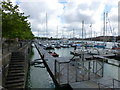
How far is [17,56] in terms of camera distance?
41.1 ft

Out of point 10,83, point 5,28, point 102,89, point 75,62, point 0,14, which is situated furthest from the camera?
point 75,62

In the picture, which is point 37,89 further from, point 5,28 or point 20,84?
point 5,28

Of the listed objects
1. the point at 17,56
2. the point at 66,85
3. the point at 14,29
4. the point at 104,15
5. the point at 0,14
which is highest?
the point at 104,15

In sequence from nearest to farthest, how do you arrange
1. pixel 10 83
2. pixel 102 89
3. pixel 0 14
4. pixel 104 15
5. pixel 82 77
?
1. pixel 102 89
2. pixel 10 83
3. pixel 82 77
4. pixel 0 14
5. pixel 104 15

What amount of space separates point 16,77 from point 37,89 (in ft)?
9.43

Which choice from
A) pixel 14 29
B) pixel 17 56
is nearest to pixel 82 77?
pixel 17 56

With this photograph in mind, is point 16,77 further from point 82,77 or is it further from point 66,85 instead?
point 82,77

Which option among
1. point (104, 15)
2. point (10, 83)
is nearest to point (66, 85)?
point (10, 83)

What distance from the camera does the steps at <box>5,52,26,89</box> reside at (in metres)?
9.31

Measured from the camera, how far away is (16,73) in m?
10.2

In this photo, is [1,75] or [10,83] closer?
[1,75]

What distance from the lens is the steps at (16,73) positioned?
30.6 feet

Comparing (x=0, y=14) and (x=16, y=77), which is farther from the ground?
(x=0, y=14)

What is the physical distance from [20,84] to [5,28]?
6.92 meters
